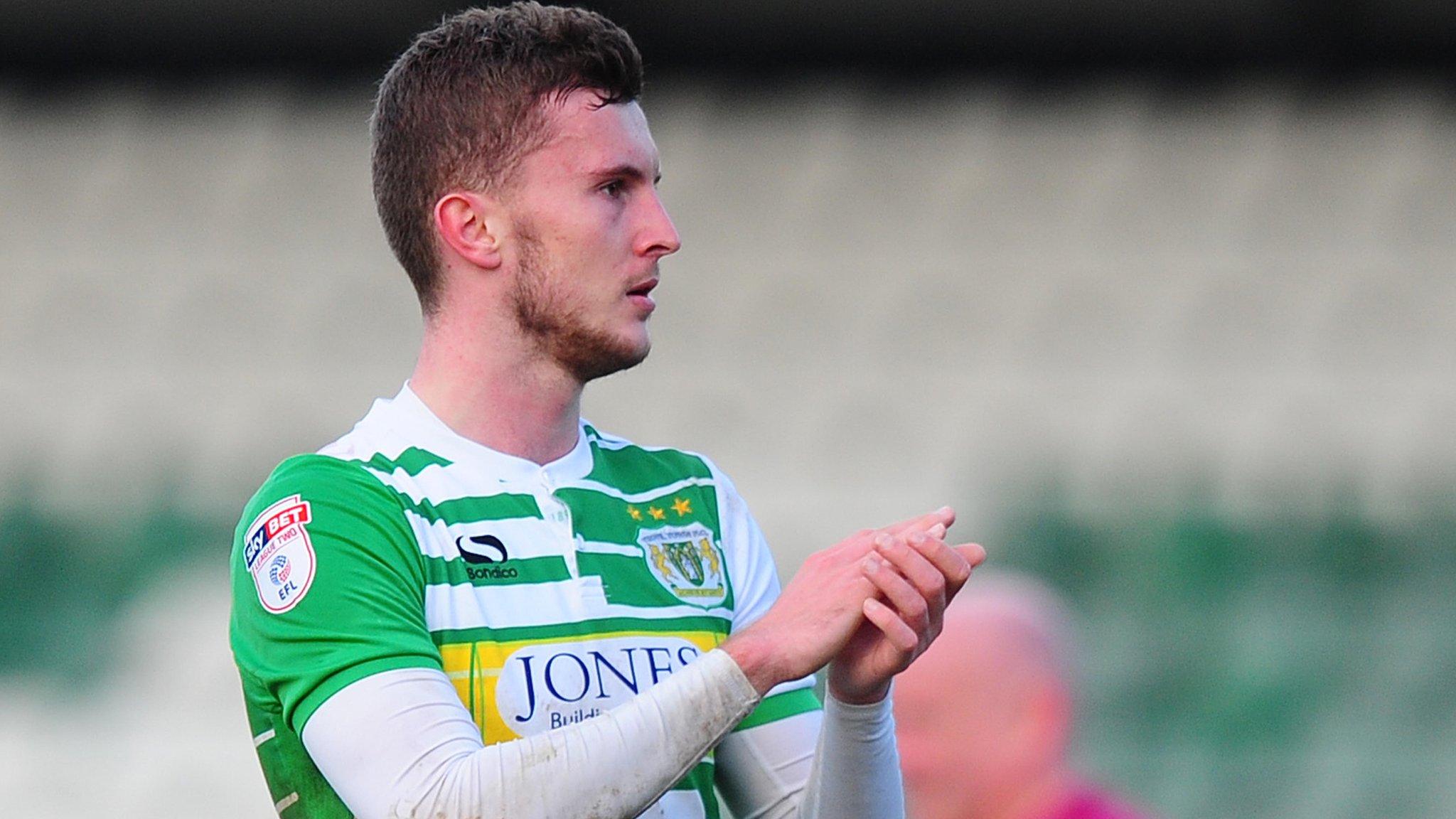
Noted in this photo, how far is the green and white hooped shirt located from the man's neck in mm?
21

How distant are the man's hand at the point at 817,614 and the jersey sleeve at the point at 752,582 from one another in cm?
19

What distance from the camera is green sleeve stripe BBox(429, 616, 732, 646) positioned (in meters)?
1.60

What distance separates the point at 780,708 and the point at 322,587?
0.47m

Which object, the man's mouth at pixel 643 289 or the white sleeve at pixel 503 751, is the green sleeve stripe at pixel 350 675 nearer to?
the white sleeve at pixel 503 751

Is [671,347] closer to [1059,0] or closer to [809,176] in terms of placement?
[809,176]

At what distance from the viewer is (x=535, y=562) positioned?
1.67m

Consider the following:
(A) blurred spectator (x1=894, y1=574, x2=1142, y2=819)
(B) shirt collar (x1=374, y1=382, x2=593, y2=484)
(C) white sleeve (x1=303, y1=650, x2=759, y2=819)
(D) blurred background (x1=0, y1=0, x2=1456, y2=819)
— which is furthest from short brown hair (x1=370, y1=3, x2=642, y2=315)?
(D) blurred background (x1=0, y1=0, x2=1456, y2=819)

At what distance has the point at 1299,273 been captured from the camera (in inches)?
217

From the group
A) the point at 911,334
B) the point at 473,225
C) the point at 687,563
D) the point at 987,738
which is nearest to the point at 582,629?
the point at 687,563

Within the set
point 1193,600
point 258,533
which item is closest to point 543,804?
point 258,533

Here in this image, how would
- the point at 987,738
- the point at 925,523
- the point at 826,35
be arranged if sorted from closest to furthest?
the point at 925,523
the point at 987,738
the point at 826,35

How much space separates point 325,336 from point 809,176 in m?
1.57

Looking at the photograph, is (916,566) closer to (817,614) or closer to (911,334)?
(817,614)

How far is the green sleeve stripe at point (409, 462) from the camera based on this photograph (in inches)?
65.6
